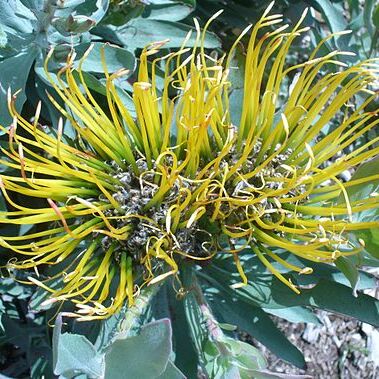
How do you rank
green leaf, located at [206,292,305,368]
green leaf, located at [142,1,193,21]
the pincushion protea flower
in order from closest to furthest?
the pincushion protea flower → green leaf, located at [206,292,305,368] → green leaf, located at [142,1,193,21]

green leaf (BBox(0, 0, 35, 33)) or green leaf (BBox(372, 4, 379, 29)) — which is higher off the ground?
green leaf (BBox(372, 4, 379, 29))

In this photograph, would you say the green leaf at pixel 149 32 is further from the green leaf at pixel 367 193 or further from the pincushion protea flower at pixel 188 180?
the green leaf at pixel 367 193

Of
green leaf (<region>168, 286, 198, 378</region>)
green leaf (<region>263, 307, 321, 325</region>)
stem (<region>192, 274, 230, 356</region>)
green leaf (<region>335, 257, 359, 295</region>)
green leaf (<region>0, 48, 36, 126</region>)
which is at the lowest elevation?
green leaf (<region>168, 286, 198, 378</region>)

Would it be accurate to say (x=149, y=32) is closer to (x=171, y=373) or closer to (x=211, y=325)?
(x=211, y=325)

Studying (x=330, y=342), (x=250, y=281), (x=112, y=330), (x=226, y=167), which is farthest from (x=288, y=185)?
Result: (x=330, y=342)

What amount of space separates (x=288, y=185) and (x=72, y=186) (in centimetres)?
34

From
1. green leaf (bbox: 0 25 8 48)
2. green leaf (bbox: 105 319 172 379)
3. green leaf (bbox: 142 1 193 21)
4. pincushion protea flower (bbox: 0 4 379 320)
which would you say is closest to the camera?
green leaf (bbox: 105 319 172 379)

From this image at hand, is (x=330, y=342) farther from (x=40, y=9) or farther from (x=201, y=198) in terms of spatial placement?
(x=40, y=9)

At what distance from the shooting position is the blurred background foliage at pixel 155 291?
39.3 inches

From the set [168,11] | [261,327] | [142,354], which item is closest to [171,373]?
[142,354]

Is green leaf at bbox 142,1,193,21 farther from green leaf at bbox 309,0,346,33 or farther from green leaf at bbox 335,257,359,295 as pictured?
green leaf at bbox 335,257,359,295

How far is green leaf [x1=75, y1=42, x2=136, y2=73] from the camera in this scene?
1.27 m

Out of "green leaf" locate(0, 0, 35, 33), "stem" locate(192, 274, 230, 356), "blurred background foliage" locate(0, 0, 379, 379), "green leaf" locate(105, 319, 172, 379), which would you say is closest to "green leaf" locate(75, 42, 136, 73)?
"blurred background foliage" locate(0, 0, 379, 379)

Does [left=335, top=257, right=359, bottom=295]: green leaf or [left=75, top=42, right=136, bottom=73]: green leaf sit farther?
[left=75, top=42, right=136, bottom=73]: green leaf
